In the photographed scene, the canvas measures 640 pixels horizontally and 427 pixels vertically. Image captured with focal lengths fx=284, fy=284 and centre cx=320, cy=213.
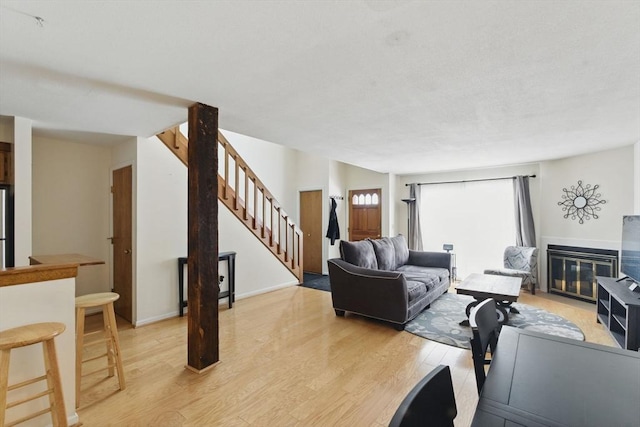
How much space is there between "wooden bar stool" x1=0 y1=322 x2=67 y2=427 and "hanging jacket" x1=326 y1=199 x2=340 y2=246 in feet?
16.8

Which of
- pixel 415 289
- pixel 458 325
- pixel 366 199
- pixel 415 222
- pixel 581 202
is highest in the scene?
pixel 366 199

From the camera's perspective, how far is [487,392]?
3.29 feet

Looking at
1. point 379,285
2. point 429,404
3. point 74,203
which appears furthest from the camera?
point 74,203

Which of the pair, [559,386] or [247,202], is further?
[247,202]

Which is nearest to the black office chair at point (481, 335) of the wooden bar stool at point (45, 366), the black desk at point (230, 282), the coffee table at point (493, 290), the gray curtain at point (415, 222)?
the coffee table at point (493, 290)

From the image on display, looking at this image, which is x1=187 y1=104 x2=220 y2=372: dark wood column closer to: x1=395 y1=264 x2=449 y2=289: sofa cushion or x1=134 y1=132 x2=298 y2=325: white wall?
x1=134 y1=132 x2=298 y2=325: white wall

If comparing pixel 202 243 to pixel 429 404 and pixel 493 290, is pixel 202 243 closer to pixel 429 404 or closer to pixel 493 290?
pixel 429 404

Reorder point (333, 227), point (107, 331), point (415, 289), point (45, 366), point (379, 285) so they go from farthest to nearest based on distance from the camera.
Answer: point (333, 227) < point (415, 289) < point (379, 285) < point (107, 331) < point (45, 366)

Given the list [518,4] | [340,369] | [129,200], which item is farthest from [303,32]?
[129,200]

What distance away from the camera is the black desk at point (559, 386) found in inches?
34.8

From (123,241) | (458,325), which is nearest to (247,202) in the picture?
(123,241)

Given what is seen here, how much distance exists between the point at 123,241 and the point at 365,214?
4.82 m

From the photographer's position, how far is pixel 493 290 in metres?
3.32

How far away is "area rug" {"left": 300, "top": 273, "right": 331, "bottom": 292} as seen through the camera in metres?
5.38
